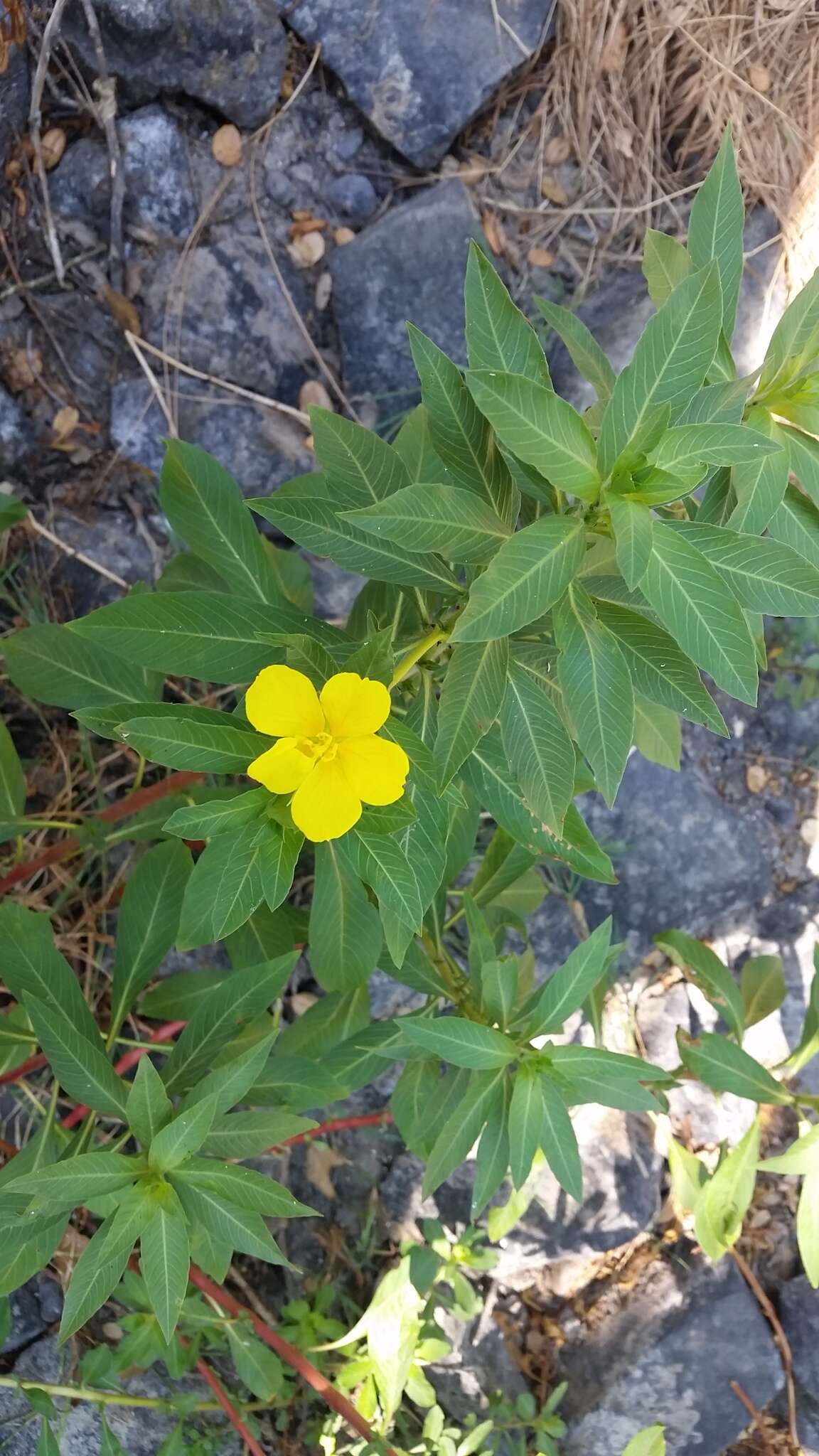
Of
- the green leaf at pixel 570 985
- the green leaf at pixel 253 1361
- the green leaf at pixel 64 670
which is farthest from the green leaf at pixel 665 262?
the green leaf at pixel 253 1361

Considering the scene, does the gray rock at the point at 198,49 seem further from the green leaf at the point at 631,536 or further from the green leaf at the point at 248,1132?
the green leaf at the point at 248,1132

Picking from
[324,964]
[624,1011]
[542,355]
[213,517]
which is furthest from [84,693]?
[624,1011]

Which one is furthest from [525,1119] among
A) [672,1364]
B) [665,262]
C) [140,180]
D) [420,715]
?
[140,180]

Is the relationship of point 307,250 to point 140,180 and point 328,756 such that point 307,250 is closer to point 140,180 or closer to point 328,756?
point 140,180

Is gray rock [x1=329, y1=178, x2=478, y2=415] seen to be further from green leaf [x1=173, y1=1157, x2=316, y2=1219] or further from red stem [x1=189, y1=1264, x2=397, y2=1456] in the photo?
red stem [x1=189, y1=1264, x2=397, y2=1456]

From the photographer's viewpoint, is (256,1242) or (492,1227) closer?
(256,1242)

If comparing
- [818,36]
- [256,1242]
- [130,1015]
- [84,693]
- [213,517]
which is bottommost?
[130,1015]

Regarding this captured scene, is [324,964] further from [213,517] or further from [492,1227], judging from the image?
[492,1227]
